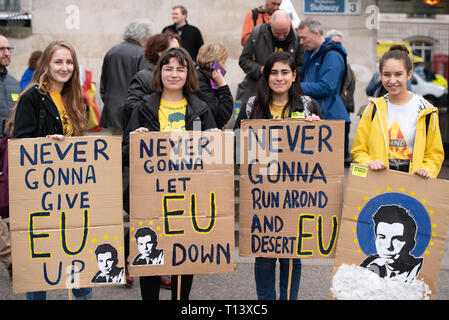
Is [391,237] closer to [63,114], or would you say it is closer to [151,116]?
[151,116]

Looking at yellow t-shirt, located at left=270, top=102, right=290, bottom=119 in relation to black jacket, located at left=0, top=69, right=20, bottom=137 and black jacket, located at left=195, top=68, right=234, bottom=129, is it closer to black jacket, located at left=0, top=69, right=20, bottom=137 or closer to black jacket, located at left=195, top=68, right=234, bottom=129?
black jacket, located at left=195, top=68, right=234, bottom=129

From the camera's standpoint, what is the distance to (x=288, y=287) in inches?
149

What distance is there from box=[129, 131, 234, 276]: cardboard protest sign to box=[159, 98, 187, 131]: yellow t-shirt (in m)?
0.36

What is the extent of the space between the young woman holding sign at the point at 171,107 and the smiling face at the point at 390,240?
1.22m

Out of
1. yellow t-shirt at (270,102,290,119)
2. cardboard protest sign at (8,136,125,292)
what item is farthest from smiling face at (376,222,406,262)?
cardboard protest sign at (8,136,125,292)

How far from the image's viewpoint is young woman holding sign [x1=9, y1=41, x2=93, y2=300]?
135 inches

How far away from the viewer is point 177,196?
11.1 ft

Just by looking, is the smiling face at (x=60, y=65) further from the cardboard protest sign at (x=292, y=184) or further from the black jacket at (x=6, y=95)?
the black jacket at (x=6, y=95)

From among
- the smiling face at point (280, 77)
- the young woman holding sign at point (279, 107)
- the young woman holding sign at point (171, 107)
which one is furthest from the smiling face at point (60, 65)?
the smiling face at point (280, 77)

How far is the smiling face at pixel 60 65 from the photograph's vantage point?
3555mm

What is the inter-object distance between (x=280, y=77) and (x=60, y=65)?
138cm

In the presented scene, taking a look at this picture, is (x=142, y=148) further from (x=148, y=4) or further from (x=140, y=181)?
(x=148, y=4)
